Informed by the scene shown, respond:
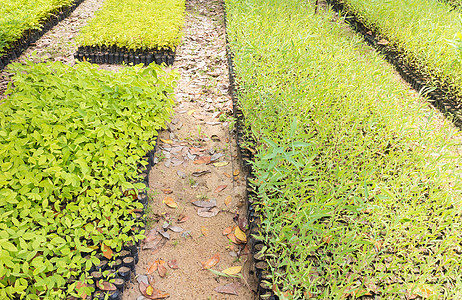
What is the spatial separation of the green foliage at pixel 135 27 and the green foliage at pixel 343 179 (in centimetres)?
145

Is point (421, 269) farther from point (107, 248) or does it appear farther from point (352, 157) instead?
point (107, 248)

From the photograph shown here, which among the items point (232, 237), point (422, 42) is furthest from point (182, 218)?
point (422, 42)

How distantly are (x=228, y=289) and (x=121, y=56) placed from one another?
4.14m

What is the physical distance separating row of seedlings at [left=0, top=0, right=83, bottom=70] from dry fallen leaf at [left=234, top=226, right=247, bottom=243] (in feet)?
13.6

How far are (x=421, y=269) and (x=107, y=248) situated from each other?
1912mm

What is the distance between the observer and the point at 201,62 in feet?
17.4

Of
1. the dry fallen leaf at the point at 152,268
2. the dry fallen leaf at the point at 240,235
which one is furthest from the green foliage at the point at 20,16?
A: the dry fallen leaf at the point at 240,235

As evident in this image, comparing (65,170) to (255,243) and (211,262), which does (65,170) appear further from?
(255,243)

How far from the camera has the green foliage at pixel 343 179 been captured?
6.22ft

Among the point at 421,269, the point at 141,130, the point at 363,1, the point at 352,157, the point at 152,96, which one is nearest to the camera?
the point at 421,269

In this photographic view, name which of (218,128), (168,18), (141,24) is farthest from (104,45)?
(218,128)

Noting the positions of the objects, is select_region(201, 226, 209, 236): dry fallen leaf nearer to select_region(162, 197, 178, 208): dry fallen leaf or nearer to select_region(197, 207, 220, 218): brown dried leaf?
select_region(197, 207, 220, 218): brown dried leaf

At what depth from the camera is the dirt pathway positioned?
89.7 inches

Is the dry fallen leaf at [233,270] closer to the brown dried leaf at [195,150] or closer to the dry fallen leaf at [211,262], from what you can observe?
the dry fallen leaf at [211,262]
